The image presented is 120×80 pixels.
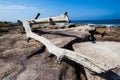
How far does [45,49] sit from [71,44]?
59.3 inches

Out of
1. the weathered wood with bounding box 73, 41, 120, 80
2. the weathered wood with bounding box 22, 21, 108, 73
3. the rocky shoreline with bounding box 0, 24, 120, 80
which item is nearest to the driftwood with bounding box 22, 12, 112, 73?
the weathered wood with bounding box 22, 21, 108, 73

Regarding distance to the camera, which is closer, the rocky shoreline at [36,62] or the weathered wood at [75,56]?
the weathered wood at [75,56]

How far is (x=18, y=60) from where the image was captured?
9.94m

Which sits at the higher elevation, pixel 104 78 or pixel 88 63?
pixel 88 63

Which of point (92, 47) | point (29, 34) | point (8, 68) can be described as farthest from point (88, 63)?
point (29, 34)

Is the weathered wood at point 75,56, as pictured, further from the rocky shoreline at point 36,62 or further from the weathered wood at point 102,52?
the weathered wood at point 102,52

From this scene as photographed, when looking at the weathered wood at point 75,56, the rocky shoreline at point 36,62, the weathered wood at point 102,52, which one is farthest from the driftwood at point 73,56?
the weathered wood at point 102,52

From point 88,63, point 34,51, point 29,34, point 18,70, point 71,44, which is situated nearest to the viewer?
point 88,63

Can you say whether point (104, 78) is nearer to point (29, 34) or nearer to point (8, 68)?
point (8, 68)

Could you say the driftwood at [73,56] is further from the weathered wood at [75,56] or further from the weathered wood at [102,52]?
the weathered wood at [102,52]

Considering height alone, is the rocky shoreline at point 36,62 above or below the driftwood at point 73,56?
below

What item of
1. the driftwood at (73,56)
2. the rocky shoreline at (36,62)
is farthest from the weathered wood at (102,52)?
the driftwood at (73,56)

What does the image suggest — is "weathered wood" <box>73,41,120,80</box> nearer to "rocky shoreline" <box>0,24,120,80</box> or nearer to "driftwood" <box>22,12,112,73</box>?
"rocky shoreline" <box>0,24,120,80</box>

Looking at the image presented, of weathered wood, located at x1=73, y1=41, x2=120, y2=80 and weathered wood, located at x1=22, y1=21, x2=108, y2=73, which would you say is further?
weathered wood, located at x1=73, y1=41, x2=120, y2=80
